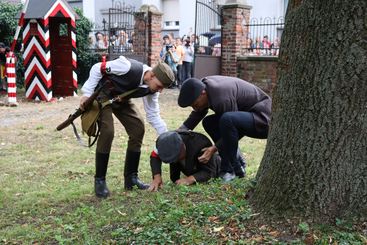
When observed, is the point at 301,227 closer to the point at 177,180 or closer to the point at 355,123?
the point at 355,123

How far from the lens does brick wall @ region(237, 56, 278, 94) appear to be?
1316 cm

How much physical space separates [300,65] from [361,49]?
401 mm

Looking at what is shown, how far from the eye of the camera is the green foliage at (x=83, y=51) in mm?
18508

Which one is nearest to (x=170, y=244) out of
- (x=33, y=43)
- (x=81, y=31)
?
(x=33, y=43)

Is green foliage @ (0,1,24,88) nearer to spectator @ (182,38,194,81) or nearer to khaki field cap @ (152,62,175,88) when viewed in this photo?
spectator @ (182,38,194,81)

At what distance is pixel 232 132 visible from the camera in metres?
5.10

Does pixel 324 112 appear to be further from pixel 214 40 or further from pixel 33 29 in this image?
pixel 214 40

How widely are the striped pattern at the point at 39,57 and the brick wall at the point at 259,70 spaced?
5.05m

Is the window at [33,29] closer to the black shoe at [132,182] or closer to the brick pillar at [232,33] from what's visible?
the brick pillar at [232,33]

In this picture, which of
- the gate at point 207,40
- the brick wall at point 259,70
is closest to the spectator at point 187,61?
the gate at point 207,40

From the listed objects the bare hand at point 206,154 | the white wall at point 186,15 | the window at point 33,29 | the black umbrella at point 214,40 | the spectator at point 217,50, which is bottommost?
the bare hand at point 206,154

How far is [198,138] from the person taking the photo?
5.20 meters

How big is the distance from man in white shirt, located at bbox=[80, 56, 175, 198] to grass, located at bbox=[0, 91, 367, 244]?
1.64 feet

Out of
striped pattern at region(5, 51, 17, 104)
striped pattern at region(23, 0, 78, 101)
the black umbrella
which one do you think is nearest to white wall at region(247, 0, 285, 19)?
the black umbrella
